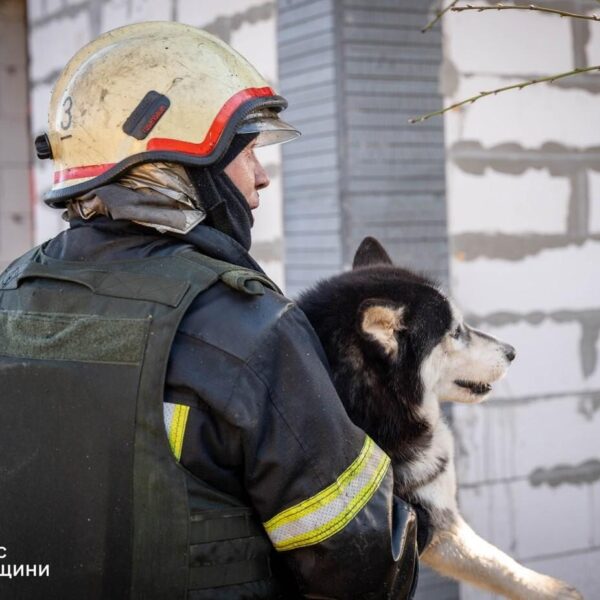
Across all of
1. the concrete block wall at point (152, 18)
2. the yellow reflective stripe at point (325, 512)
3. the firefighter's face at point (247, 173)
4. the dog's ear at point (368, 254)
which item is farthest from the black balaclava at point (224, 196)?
the concrete block wall at point (152, 18)

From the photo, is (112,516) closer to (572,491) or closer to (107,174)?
(107,174)

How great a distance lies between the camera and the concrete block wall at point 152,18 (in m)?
4.94

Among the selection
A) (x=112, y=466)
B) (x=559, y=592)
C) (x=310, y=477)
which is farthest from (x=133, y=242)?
(x=559, y=592)

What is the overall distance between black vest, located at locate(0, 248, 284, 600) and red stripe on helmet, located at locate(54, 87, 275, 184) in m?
0.24

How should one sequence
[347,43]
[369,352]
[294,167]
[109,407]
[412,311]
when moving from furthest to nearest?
[294,167] → [347,43] → [412,311] → [369,352] → [109,407]

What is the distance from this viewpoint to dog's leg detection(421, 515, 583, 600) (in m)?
2.96

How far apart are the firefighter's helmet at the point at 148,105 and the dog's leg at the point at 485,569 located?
4.11ft

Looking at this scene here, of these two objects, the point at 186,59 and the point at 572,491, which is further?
the point at 572,491

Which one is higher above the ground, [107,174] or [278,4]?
[278,4]

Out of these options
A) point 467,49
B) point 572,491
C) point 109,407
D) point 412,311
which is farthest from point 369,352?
point 572,491

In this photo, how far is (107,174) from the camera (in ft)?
7.50

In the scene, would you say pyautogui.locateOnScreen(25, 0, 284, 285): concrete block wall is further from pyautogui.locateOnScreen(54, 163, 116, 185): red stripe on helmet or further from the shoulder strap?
the shoulder strap

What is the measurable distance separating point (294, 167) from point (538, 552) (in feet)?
6.83

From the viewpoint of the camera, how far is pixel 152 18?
6.01m
